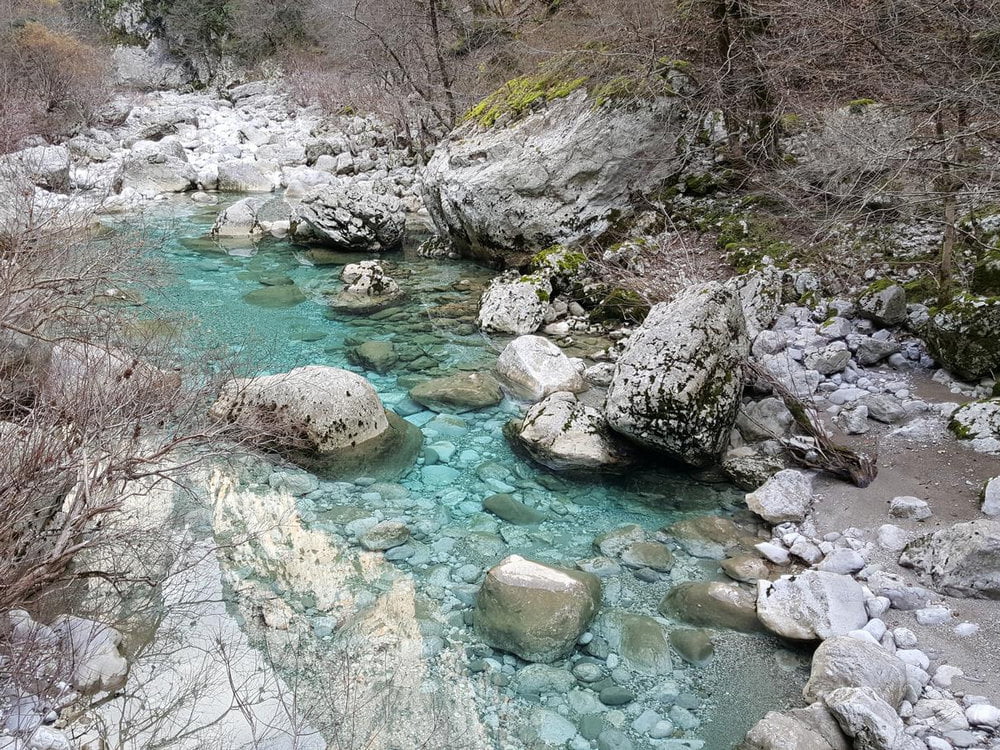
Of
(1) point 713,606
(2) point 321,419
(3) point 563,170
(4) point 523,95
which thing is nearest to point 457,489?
(2) point 321,419

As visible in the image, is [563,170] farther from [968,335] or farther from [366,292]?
[968,335]

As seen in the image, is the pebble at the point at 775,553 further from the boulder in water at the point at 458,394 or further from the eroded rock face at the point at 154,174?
the eroded rock face at the point at 154,174

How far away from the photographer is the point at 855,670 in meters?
3.21

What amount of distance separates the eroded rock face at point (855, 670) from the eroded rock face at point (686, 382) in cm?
193

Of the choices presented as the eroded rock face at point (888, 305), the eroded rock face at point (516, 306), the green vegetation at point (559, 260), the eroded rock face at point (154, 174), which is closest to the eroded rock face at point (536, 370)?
the eroded rock face at point (516, 306)

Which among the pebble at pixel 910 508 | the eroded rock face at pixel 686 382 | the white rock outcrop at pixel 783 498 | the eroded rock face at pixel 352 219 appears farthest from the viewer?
the eroded rock face at pixel 352 219

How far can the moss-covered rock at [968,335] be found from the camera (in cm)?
516

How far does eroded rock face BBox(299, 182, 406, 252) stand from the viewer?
36.0ft

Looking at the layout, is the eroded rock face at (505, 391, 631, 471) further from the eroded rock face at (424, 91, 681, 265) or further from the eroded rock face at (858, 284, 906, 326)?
the eroded rock face at (424, 91, 681, 265)

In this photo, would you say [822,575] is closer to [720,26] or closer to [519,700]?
[519,700]

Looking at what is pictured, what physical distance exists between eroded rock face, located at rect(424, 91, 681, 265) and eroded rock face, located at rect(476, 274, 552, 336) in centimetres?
128

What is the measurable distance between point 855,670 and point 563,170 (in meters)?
7.28

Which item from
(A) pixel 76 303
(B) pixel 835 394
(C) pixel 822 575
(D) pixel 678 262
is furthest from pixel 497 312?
(C) pixel 822 575

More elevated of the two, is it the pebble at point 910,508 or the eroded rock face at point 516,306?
the eroded rock face at point 516,306
